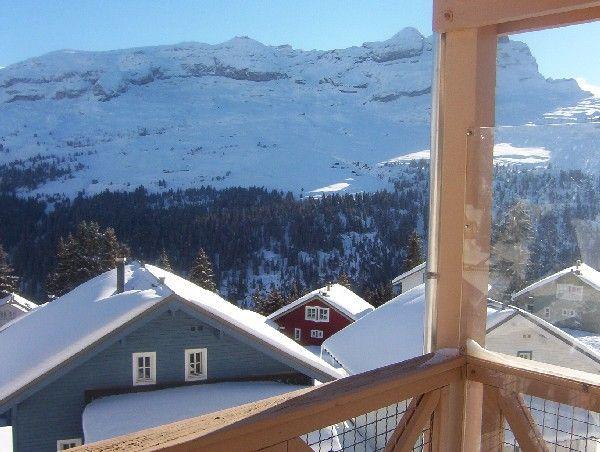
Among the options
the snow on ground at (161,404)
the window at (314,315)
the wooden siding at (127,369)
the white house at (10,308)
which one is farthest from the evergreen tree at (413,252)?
the snow on ground at (161,404)

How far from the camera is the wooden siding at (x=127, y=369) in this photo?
6.24 meters

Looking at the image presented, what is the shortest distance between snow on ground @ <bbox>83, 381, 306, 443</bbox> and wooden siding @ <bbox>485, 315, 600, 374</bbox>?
4.05 metres

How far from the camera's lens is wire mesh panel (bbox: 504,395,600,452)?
111 centimetres

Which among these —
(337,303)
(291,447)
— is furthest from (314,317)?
(291,447)

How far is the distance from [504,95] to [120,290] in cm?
763

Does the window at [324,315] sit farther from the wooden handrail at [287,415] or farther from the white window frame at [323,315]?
the wooden handrail at [287,415]

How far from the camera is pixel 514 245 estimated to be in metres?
1.30

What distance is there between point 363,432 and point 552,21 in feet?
2.77

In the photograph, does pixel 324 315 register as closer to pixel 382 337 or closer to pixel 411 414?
pixel 382 337

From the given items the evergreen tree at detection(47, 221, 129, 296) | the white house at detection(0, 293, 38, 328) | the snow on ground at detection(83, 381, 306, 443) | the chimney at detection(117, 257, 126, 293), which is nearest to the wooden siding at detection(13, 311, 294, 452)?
the snow on ground at detection(83, 381, 306, 443)

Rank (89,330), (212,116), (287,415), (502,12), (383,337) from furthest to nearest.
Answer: (212,116), (383,337), (89,330), (502,12), (287,415)

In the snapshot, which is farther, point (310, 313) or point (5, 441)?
point (310, 313)

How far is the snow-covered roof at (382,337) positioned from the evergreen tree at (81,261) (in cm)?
1305

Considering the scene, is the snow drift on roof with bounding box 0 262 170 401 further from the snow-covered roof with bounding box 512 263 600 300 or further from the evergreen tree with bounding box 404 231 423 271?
the evergreen tree with bounding box 404 231 423 271
